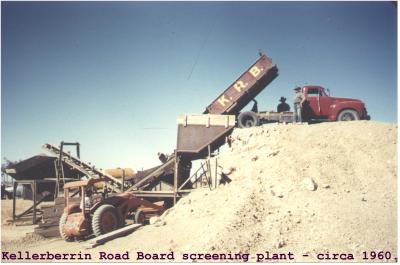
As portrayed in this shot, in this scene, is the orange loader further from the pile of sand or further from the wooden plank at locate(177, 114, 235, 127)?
the wooden plank at locate(177, 114, 235, 127)

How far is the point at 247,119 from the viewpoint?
15.1 m

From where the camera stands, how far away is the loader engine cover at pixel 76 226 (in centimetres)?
1019

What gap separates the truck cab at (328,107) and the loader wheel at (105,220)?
9.44 m

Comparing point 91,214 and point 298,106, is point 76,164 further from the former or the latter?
point 298,106

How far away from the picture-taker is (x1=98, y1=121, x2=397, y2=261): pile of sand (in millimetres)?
7696

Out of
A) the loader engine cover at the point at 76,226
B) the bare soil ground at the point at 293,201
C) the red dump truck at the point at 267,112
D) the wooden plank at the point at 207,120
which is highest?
the red dump truck at the point at 267,112

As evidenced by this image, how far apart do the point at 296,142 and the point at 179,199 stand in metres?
5.50

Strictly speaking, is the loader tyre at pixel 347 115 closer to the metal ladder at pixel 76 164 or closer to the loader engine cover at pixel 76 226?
the metal ladder at pixel 76 164

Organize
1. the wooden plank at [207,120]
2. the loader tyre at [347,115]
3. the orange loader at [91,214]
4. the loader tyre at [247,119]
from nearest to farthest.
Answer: the orange loader at [91,214] → the wooden plank at [207,120] → the loader tyre at [347,115] → the loader tyre at [247,119]

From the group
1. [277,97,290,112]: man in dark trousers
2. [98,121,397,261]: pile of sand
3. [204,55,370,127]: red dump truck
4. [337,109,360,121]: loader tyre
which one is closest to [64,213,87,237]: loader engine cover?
[98,121,397,261]: pile of sand

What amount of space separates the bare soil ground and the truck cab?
3.43 ft

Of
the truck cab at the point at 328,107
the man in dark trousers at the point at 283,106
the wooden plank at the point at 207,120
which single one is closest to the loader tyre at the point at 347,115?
the truck cab at the point at 328,107

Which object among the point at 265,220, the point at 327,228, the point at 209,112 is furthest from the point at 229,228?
the point at 209,112

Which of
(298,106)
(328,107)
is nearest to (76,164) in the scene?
(298,106)
